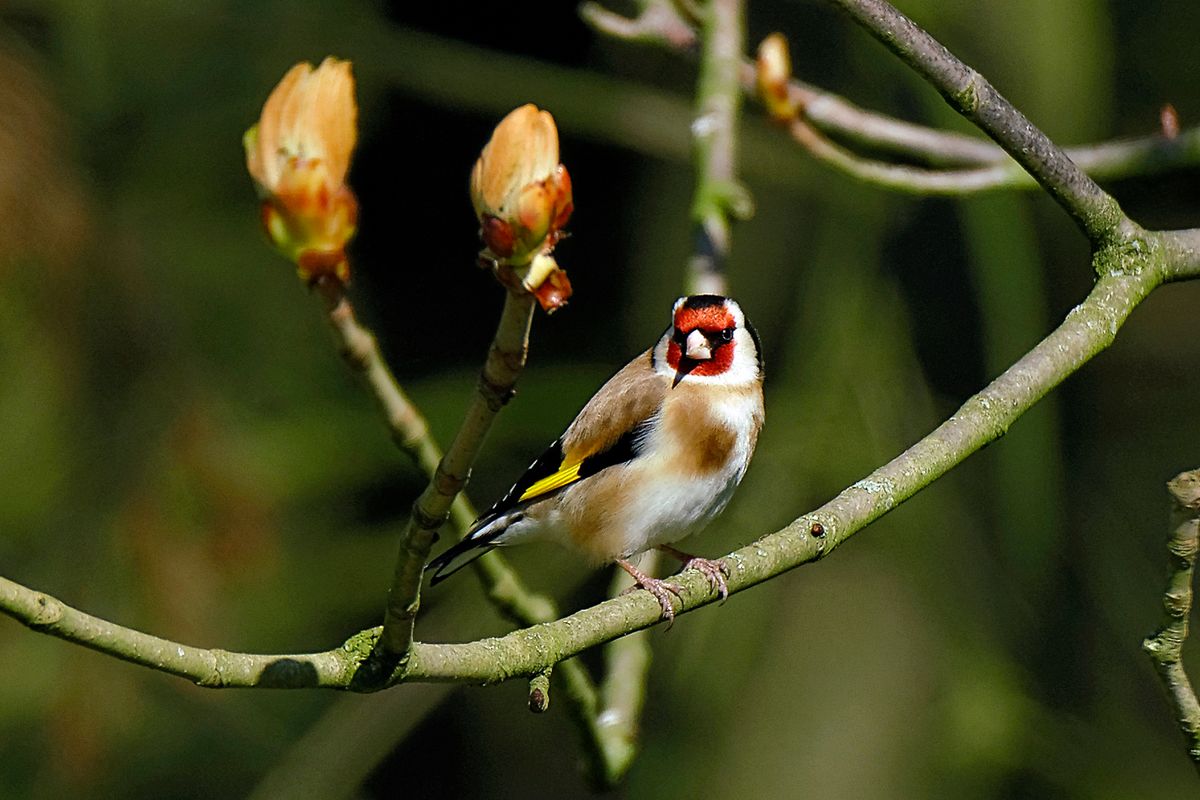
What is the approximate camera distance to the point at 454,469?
1215mm

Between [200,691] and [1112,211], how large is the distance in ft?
9.75

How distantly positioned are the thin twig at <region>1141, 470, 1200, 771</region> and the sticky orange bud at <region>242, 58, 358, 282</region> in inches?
45.9

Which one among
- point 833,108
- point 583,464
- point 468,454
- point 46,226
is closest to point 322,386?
point 46,226

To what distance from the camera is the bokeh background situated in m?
3.89

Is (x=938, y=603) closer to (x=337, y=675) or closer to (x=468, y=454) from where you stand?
(x=337, y=675)

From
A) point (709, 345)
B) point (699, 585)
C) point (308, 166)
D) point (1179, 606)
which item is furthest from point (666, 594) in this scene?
point (709, 345)

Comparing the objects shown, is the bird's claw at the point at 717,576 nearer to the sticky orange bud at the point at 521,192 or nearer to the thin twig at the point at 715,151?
the sticky orange bud at the point at 521,192

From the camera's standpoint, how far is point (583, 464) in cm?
325

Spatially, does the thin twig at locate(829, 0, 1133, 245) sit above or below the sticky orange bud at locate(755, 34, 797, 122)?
below

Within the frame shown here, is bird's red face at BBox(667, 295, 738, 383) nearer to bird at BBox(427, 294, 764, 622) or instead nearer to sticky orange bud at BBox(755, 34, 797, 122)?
bird at BBox(427, 294, 764, 622)

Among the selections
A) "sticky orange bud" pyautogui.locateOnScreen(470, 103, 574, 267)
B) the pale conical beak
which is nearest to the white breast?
the pale conical beak

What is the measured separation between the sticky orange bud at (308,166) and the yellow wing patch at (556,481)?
2.19 metres

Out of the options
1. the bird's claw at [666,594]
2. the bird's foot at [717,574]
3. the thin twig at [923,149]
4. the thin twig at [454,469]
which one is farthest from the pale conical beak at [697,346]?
the thin twig at [454,469]

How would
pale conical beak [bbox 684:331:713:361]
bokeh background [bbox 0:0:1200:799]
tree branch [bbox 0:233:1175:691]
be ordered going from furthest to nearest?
bokeh background [bbox 0:0:1200:799] < pale conical beak [bbox 684:331:713:361] < tree branch [bbox 0:233:1175:691]
